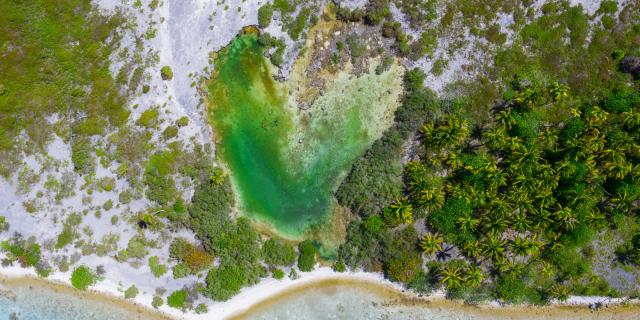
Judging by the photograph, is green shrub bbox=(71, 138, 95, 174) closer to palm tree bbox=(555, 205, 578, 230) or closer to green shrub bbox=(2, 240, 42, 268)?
green shrub bbox=(2, 240, 42, 268)

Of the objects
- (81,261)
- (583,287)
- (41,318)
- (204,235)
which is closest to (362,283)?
(204,235)

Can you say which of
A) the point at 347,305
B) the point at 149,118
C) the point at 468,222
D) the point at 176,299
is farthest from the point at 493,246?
the point at 149,118

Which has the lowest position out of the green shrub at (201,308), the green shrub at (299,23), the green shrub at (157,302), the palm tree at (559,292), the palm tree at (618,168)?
the green shrub at (201,308)

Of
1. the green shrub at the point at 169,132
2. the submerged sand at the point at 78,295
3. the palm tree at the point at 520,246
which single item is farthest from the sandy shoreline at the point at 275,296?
the green shrub at the point at 169,132

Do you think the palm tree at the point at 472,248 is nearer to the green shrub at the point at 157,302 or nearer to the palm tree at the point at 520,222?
the palm tree at the point at 520,222

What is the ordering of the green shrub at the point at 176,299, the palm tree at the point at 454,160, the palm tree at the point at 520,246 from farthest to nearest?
the green shrub at the point at 176,299 → the palm tree at the point at 454,160 → the palm tree at the point at 520,246

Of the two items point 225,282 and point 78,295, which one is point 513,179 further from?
point 78,295

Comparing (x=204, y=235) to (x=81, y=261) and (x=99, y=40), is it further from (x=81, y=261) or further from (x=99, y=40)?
(x=99, y=40)
